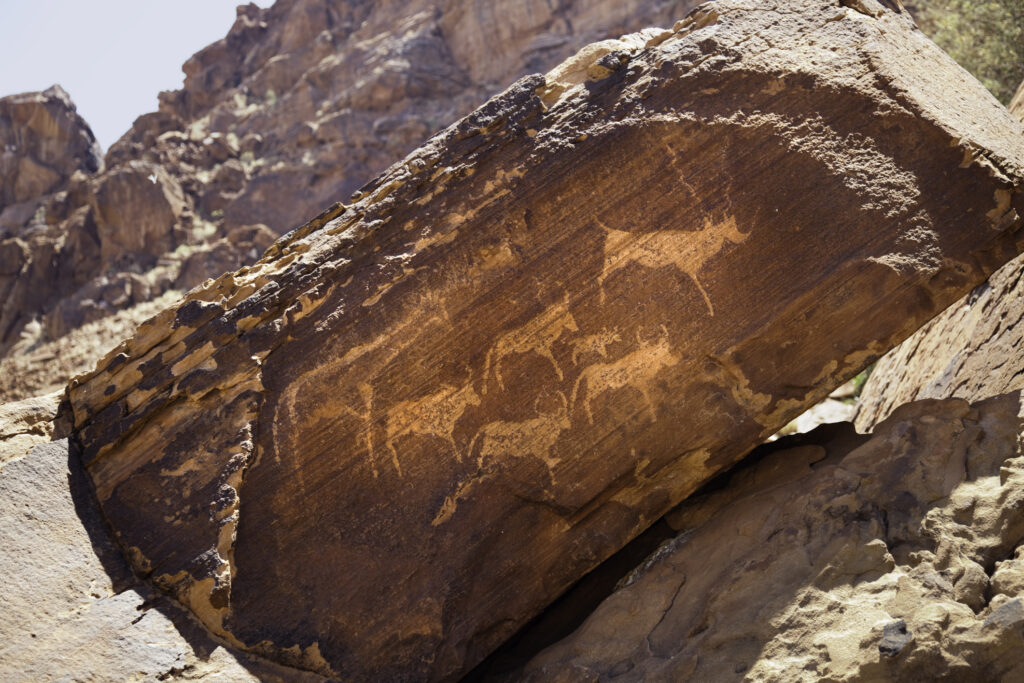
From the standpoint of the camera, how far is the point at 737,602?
3498 millimetres

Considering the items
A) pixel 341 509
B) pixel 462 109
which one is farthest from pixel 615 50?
pixel 462 109

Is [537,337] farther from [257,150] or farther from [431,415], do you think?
[257,150]

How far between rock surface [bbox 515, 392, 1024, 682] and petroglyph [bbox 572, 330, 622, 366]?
3.48ft

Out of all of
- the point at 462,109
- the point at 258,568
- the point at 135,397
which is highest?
the point at 462,109

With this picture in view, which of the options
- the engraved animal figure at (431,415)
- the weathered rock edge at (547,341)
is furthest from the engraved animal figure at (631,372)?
the engraved animal figure at (431,415)

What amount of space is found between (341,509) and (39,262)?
20613 mm

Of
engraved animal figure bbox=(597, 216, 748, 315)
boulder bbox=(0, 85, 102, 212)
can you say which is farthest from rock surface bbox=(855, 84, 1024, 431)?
boulder bbox=(0, 85, 102, 212)

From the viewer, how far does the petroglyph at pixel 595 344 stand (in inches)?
160

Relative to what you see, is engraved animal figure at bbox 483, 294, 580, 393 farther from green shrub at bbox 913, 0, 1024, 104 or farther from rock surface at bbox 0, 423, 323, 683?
green shrub at bbox 913, 0, 1024, 104

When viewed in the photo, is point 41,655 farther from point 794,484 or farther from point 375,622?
point 794,484

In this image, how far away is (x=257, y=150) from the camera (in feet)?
82.7

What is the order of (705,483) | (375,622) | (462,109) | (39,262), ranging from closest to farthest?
(375,622), (705,483), (39,262), (462,109)

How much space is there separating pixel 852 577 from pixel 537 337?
1775 millimetres

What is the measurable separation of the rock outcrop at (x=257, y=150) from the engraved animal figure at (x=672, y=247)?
638 inches
